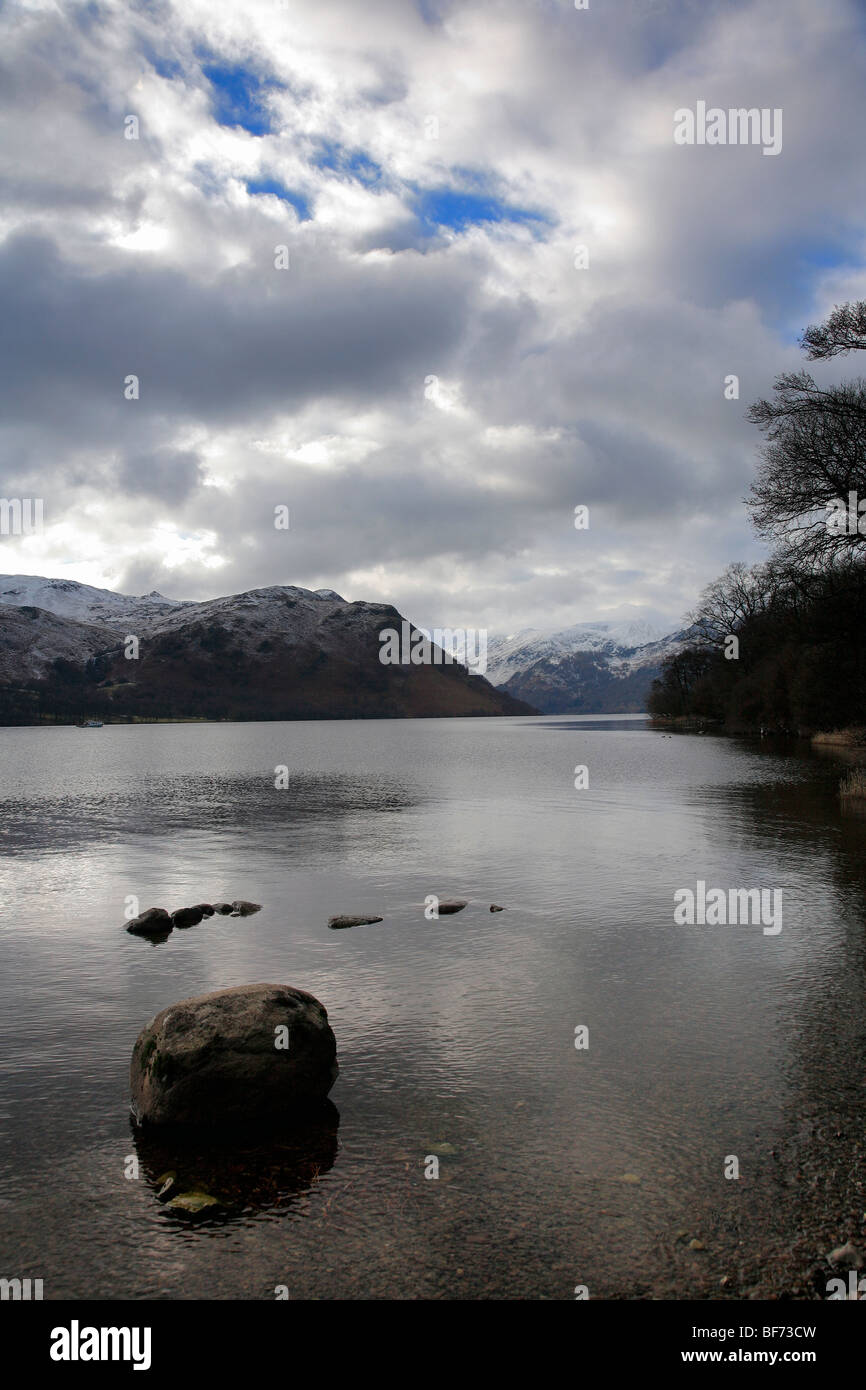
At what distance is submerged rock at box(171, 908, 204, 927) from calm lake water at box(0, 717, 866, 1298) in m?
0.71

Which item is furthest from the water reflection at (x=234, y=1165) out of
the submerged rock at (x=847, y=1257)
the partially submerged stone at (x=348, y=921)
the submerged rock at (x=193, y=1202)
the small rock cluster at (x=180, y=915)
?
the small rock cluster at (x=180, y=915)

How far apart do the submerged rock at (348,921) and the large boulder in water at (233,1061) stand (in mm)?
8584

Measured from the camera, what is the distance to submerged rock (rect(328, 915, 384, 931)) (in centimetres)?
1938

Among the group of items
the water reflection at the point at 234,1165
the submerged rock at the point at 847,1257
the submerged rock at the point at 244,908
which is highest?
the submerged rock at the point at 847,1257

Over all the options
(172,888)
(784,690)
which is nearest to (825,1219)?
(172,888)

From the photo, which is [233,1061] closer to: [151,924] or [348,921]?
[348,921]

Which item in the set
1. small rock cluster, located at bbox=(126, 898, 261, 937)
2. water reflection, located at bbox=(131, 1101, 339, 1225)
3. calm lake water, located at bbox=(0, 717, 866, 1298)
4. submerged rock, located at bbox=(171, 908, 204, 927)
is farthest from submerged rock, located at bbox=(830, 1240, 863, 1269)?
submerged rock, located at bbox=(171, 908, 204, 927)

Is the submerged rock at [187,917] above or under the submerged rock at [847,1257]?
under

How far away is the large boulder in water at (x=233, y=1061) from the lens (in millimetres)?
9695

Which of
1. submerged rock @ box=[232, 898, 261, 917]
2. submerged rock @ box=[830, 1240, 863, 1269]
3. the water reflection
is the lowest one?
submerged rock @ box=[232, 898, 261, 917]

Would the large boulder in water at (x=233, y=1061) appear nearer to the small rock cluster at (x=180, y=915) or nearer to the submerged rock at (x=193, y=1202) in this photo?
the submerged rock at (x=193, y=1202)

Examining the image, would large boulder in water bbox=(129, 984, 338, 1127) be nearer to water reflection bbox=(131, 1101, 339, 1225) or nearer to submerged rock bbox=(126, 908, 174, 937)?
water reflection bbox=(131, 1101, 339, 1225)

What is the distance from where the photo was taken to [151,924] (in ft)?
63.6
